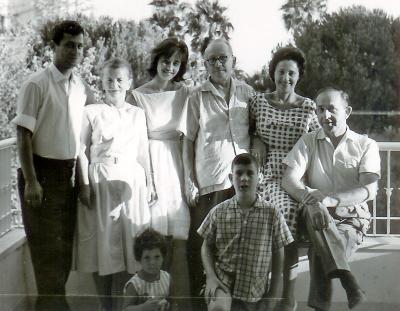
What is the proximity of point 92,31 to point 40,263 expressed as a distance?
4.40 feet

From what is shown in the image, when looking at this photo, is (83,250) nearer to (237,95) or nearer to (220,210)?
(220,210)

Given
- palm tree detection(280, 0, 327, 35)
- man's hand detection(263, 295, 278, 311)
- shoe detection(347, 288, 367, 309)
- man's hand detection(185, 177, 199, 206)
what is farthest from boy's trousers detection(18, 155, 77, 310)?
shoe detection(347, 288, 367, 309)

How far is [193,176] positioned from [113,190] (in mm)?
452

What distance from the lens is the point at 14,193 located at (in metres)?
3.74

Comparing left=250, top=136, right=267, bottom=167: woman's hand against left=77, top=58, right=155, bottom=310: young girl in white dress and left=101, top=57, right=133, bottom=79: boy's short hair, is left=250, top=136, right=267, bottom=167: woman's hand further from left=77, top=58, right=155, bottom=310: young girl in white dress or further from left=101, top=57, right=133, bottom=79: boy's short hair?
left=101, top=57, right=133, bottom=79: boy's short hair

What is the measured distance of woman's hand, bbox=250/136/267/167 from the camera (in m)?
3.68

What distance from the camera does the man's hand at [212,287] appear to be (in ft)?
12.1

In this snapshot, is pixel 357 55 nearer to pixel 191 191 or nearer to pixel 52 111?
pixel 191 191

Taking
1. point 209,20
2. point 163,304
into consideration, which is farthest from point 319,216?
point 209,20

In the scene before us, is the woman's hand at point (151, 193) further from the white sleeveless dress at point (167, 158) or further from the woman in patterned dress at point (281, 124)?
the woman in patterned dress at point (281, 124)

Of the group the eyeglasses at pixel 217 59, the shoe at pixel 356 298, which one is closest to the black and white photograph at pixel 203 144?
the eyeglasses at pixel 217 59

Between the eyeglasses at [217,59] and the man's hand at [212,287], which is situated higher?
the eyeglasses at [217,59]

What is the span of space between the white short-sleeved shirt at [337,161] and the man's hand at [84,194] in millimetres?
1105

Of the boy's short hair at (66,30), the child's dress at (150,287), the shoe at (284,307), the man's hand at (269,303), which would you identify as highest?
the boy's short hair at (66,30)
